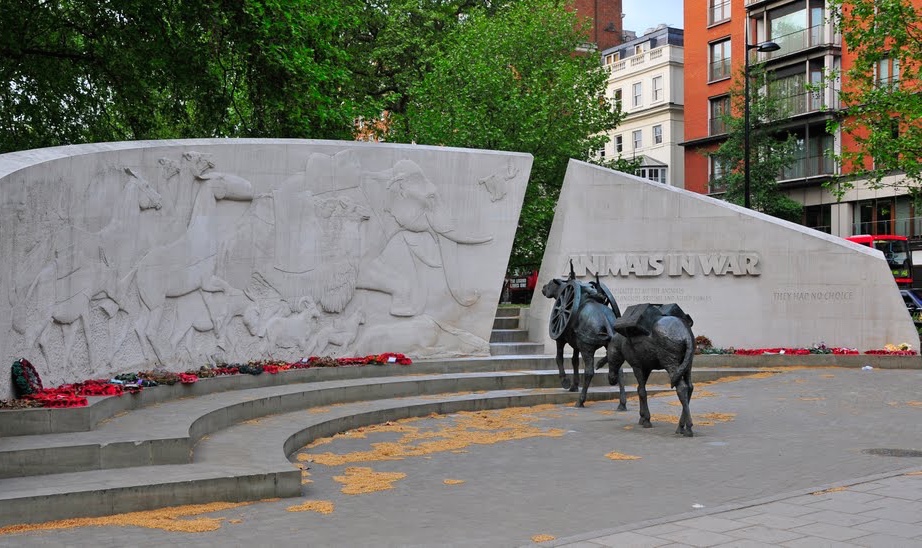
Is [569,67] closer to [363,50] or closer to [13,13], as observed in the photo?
[363,50]

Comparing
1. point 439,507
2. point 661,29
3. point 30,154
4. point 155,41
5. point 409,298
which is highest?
point 661,29

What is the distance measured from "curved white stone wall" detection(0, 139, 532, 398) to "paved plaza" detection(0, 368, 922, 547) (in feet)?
9.33

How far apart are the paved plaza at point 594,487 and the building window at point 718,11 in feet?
142

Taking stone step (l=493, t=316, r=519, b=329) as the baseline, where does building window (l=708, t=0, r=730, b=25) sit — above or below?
above

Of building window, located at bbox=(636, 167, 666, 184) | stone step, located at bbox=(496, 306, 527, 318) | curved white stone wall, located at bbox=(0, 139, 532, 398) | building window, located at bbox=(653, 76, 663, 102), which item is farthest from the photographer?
building window, located at bbox=(653, 76, 663, 102)

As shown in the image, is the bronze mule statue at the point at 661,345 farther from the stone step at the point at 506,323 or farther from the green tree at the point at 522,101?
the green tree at the point at 522,101

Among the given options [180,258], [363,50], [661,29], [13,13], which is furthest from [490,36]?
[661,29]

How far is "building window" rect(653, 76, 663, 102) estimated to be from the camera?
61188 mm

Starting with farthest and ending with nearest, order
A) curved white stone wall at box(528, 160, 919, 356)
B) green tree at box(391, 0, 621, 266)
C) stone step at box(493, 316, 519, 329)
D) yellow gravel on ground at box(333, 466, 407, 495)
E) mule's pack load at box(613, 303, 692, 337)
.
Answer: green tree at box(391, 0, 621, 266), stone step at box(493, 316, 519, 329), curved white stone wall at box(528, 160, 919, 356), mule's pack load at box(613, 303, 692, 337), yellow gravel on ground at box(333, 466, 407, 495)

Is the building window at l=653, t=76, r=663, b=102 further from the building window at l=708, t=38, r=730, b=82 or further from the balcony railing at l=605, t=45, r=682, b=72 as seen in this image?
the building window at l=708, t=38, r=730, b=82

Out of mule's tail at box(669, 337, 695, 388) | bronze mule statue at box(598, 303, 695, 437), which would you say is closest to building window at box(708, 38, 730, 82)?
bronze mule statue at box(598, 303, 695, 437)

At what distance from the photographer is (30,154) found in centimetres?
1092

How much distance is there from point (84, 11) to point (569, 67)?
17.3 meters

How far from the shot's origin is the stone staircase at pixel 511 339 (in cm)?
1930
